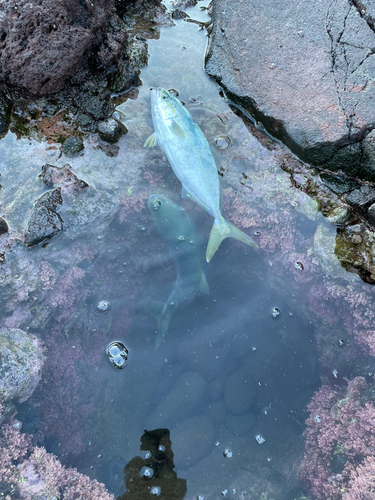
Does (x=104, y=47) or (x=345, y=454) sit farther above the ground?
(x=104, y=47)

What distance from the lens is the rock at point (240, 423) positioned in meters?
2.83

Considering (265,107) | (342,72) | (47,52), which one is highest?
(342,72)

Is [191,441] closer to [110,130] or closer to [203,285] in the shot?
[203,285]

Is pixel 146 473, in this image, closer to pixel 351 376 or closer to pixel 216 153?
pixel 351 376

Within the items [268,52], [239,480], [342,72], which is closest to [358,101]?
[342,72]

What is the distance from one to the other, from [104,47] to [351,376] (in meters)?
4.10

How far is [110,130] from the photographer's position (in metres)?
3.44

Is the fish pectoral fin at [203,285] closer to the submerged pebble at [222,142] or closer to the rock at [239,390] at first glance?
the rock at [239,390]

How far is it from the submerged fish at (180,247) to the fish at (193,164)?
164 millimetres

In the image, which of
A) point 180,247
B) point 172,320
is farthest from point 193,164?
point 172,320

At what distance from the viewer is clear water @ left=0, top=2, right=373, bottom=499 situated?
2.75m

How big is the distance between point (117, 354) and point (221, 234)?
1.44 m

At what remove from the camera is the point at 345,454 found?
8.87 ft

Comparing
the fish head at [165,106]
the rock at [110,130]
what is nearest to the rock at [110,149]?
the rock at [110,130]
